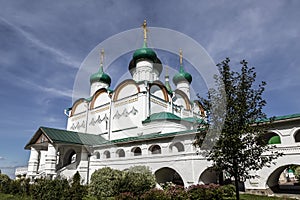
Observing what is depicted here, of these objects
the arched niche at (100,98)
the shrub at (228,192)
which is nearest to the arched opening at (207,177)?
the shrub at (228,192)

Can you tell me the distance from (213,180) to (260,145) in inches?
282

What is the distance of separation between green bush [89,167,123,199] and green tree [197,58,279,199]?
5.31 m

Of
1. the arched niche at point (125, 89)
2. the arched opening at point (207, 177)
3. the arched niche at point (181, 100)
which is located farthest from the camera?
the arched niche at point (181, 100)

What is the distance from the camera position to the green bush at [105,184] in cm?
1041

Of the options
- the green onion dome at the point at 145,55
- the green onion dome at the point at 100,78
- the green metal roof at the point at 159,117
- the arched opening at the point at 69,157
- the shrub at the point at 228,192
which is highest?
the green onion dome at the point at 145,55

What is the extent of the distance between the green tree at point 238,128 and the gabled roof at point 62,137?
487 inches

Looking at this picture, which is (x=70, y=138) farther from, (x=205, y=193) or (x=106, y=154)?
(x=205, y=193)

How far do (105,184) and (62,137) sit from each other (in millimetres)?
7450

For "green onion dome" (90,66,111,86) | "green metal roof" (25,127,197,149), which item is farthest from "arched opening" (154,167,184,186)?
"green onion dome" (90,66,111,86)

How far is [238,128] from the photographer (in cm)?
663

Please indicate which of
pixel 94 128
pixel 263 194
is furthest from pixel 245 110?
pixel 94 128

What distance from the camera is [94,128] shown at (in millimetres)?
23203

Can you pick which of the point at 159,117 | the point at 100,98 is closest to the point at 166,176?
the point at 159,117

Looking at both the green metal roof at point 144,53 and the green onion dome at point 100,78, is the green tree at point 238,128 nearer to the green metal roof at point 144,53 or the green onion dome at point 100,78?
the green metal roof at point 144,53
